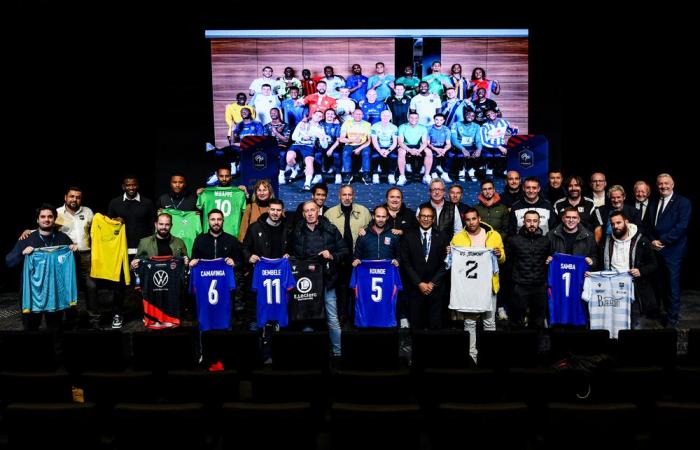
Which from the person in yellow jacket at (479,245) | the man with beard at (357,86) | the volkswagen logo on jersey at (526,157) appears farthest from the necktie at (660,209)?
the man with beard at (357,86)

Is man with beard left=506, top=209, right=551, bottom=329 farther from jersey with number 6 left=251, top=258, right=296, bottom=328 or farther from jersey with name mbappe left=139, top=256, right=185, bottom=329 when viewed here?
jersey with name mbappe left=139, top=256, right=185, bottom=329

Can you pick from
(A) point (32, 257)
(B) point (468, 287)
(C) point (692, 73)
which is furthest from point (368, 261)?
(C) point (692, 73)

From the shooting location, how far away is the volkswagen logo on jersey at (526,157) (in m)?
8.80

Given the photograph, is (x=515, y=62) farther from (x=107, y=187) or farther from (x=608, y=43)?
(x=107, y=187)

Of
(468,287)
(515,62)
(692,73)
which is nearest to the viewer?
(468,287)

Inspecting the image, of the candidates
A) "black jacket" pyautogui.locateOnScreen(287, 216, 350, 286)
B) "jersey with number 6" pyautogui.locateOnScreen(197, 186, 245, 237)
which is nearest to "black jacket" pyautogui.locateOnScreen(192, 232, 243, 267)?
"black jacket" pyautogui.locateOnScreen(287, 216, 350, 286)

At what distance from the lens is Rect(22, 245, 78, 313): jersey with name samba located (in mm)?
6531

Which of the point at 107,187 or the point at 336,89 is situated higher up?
the point at 336,89

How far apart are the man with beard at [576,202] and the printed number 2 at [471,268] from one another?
1.37 metres

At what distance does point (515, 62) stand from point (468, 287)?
4905 millimetres

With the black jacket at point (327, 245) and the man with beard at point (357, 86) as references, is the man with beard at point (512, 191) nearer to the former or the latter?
the black jacket at point (327, 245)

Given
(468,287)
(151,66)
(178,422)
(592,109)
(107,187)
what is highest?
(151,66)

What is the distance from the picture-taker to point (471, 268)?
20.4 feet

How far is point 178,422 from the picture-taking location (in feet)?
11.8
